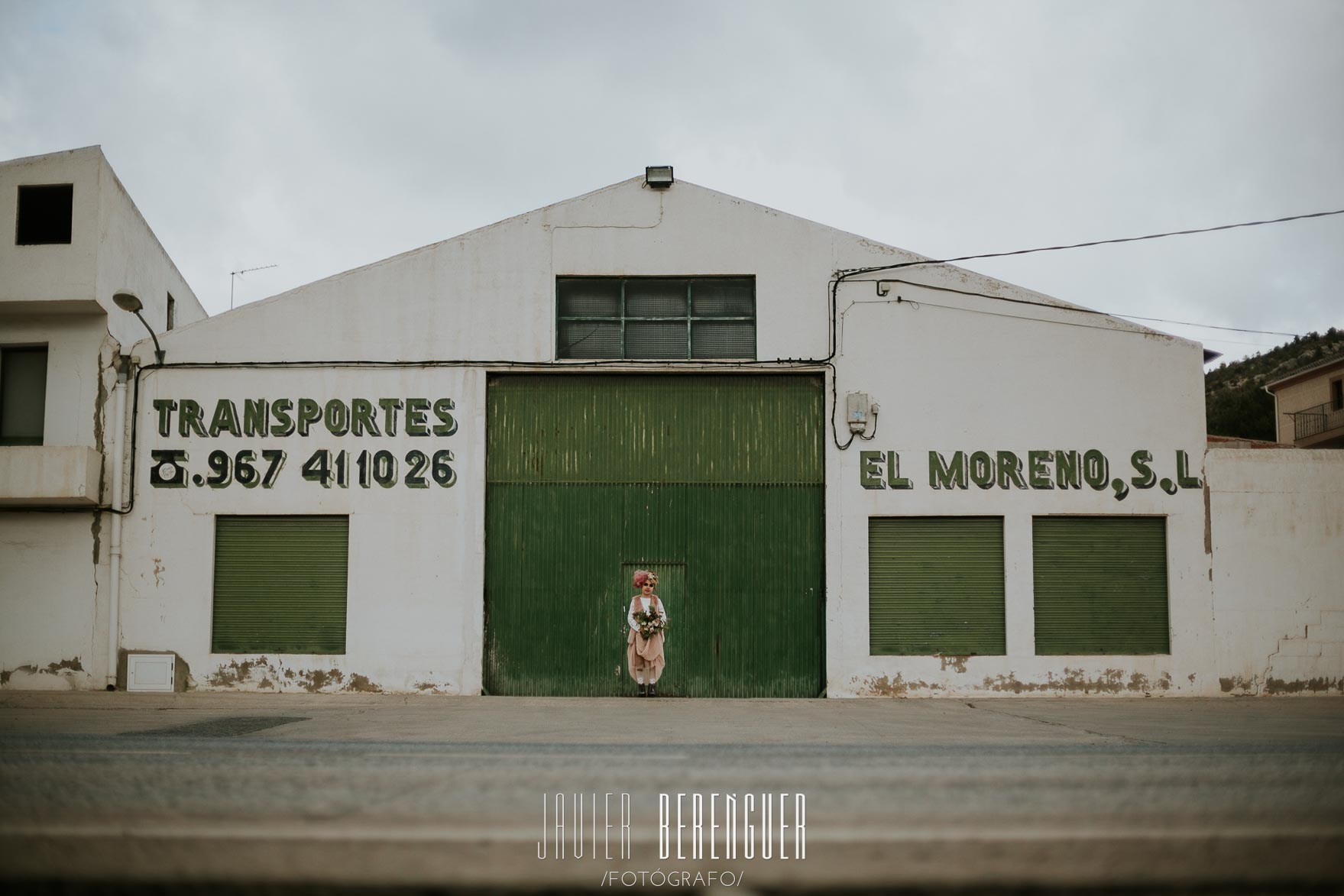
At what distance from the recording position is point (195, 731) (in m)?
10.1

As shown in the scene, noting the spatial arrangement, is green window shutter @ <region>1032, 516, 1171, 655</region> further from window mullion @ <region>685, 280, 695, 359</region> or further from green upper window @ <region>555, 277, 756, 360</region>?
window mullion @ <region>685, 280, 695, 359</region>

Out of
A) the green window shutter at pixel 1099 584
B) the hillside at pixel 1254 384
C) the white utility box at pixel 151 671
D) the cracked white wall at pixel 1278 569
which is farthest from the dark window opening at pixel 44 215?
the hillside at pixel 1254 384

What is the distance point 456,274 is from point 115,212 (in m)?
5.51

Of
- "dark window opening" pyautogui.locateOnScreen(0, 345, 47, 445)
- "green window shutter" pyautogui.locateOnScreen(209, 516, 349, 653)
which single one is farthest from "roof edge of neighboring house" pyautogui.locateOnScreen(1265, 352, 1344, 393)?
"dark window opening" pyautogui.locateOnScreen(0, 345, 47, 445)

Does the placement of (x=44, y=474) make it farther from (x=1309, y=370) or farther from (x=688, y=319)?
(x=1309, y=370)

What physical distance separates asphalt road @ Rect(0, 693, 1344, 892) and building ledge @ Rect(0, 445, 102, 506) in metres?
8.61

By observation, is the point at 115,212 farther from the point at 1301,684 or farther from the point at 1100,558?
the point at 1301,684

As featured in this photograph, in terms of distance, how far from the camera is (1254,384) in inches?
2736

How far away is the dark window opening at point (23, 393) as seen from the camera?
1717 centimetres

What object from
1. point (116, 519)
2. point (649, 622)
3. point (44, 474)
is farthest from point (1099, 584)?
point (44, 474)

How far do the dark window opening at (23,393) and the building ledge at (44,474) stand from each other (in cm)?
96

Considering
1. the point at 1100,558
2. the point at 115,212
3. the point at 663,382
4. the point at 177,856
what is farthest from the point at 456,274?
the point at 177,856

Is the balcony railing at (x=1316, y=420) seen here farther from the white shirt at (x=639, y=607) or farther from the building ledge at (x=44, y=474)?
the building ledge at (x=44, y=474)

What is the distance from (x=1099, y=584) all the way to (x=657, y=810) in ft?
46.2
